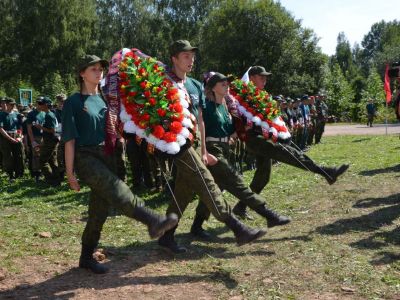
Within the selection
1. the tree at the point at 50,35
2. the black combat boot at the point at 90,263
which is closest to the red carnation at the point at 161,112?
the black combat boot at the point at 90,263

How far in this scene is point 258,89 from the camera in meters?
6.86

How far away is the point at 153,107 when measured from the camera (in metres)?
4.91

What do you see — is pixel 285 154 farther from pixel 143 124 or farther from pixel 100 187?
pixel 100 187

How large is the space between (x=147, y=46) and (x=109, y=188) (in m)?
45.9

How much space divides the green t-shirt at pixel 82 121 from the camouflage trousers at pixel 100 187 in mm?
99

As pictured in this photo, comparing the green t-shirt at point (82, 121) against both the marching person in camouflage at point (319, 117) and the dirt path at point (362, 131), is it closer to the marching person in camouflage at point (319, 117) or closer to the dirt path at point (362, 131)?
the marching person in camouflage at point (319, 117)

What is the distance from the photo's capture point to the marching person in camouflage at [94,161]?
4418 mm

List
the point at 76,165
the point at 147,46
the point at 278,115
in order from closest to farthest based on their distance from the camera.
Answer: the point at 76,165 < the point at 278,115 < the point at 147,46

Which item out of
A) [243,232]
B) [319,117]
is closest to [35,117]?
[243,232]

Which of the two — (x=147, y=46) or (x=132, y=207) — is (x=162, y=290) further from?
(x=147, y=46)

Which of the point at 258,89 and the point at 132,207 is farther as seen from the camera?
the point at 258,89

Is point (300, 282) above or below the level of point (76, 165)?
below

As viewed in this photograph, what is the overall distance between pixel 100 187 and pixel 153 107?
100 centimetres

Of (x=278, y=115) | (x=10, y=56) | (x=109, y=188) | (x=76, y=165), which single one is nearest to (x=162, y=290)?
(x=109, y=188)
